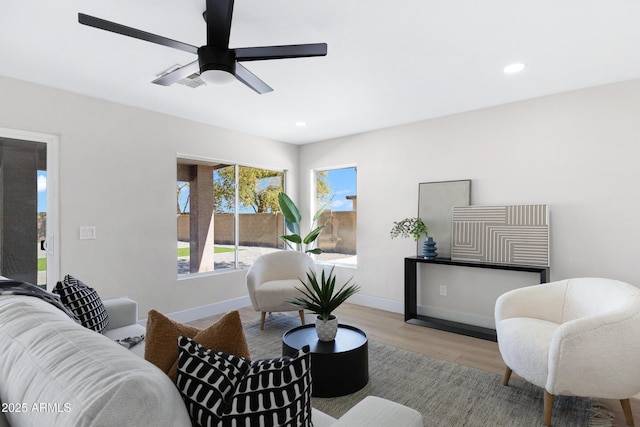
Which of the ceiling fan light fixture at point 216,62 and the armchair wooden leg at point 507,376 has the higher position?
the ceiling fan light fixture at point 216,62

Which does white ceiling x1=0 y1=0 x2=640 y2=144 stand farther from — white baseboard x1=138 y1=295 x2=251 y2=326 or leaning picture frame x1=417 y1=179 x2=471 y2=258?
white baseboard x1=138 y1=295 x2=251 y2=326

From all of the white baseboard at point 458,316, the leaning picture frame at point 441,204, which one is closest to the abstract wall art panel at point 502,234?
the leaning picture frame at point 441,204

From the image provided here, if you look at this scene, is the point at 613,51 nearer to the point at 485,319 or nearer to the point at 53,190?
the point at 485,319

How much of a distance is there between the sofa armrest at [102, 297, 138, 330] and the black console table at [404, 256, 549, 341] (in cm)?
288

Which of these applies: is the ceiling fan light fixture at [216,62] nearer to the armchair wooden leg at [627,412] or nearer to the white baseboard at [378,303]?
the armchair wooden leg at [627,412]

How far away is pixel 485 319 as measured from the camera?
145 inches

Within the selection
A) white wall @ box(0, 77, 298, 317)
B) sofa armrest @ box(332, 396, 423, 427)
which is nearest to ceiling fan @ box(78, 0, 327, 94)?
sofa armrest @ box(332, 396, 423, 427)

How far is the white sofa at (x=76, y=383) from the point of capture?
0.71m

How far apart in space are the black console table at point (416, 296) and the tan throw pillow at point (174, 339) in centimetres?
296

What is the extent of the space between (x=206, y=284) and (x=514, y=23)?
406 cm

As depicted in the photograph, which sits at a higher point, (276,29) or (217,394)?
(276,29)

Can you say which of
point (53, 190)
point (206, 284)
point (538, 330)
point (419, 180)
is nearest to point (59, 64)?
point (53, 190)

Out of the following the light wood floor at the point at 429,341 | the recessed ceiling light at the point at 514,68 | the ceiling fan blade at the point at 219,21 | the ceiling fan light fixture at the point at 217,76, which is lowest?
the light wood floor at the point at 429,341

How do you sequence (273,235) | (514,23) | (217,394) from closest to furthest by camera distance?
(217,394)
(514,23)
(273,235)
